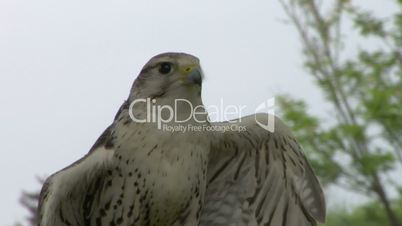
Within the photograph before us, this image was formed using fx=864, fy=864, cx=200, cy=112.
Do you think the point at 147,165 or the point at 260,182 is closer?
the point at 147,165

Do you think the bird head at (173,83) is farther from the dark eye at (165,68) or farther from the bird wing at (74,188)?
the bird wing at (74,188)

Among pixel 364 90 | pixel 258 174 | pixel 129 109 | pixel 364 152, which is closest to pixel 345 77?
pixel 364 90

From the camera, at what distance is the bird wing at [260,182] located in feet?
16.5

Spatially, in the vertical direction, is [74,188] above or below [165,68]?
below

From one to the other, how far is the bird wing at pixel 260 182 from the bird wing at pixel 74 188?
0.73 metres

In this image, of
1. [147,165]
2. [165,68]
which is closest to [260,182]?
[147,165]

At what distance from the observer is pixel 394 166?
1151cm

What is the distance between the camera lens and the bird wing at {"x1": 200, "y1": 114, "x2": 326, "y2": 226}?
198 inches

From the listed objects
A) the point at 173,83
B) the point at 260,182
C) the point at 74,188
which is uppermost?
the point at 173,83

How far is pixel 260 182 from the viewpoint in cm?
522

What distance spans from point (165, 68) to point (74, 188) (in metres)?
0.79

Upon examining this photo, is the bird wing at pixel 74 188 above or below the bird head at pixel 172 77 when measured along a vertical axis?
below

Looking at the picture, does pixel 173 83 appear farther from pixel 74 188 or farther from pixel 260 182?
pixel 260 182

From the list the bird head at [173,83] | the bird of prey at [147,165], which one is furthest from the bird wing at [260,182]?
the bird head at [173,83]
